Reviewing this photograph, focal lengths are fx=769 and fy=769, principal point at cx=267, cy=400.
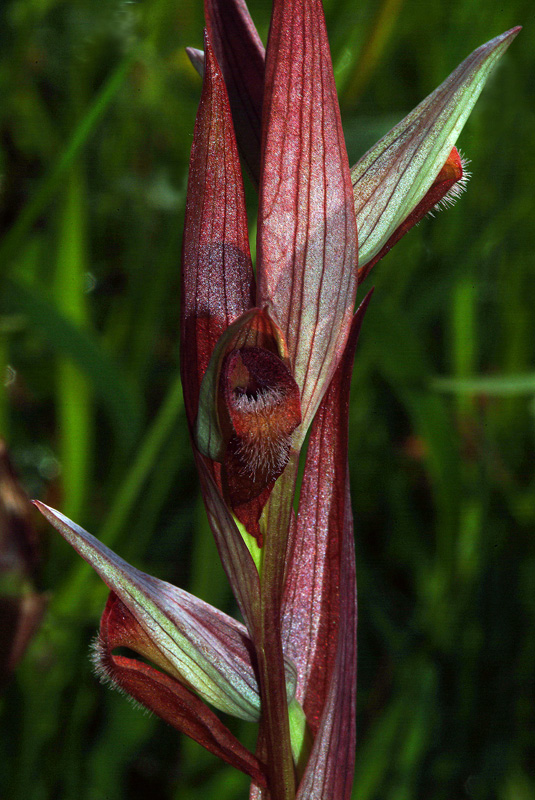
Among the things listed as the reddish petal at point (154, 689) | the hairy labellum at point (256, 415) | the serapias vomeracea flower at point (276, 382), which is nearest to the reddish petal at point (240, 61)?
the serapias vomeracea flower at point (276, 382)

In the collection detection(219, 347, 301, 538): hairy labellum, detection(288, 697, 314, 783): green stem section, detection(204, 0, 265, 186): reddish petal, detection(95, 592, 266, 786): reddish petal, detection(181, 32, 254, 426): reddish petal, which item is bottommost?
detection(288, 697, 314, 783): green stem section

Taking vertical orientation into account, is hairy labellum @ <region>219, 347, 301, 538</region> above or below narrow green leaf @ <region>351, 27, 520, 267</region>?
below

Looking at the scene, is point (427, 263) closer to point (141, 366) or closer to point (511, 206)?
point (511, 206)

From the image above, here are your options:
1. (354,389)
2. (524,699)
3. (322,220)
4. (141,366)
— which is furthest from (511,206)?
(322,220)

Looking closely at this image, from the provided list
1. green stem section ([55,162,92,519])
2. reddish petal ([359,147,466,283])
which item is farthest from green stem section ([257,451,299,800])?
green stem section ([55,162,92,519])

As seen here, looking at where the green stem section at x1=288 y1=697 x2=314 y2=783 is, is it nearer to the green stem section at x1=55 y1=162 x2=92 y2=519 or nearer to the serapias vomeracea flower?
the serapias vomeracea flower

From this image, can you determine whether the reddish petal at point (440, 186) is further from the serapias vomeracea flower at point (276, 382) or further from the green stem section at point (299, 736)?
the green stem section at point (299, 736)

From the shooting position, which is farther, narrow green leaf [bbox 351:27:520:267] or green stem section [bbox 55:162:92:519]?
green stem section [bbox 55:162:92:519]

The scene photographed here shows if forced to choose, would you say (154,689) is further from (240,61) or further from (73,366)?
(73,366)
